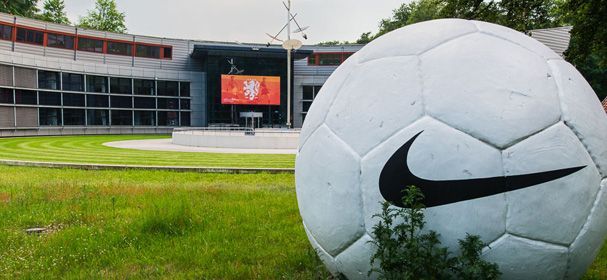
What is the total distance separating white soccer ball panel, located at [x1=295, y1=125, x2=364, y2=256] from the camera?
118 inches

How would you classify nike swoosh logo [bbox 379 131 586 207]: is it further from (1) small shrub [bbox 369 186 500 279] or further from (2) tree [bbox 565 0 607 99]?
(2) tree [bbox 565 0 607 99]

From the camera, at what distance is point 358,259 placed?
3.11 m

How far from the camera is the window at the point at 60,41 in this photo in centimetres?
4872

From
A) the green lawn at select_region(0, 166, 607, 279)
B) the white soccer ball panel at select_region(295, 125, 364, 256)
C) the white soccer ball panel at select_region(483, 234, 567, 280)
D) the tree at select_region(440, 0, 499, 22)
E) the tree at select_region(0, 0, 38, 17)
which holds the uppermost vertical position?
the tree at select_region(0, 0, 38, 17)

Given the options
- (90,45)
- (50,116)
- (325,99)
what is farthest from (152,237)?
(90,45)

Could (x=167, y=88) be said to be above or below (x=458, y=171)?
above

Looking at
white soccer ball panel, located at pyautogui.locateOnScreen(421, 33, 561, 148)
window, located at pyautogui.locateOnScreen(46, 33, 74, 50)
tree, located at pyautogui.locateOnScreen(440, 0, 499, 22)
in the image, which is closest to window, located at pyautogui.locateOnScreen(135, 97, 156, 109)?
window, located at pyautogui.locateOnScreen(46, 33, 74, 50)

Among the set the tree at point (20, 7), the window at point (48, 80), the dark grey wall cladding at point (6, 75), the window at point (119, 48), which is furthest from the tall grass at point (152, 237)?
the tree at point (20, 7)

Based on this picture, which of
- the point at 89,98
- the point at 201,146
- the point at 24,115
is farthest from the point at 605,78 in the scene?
the point at 24,115

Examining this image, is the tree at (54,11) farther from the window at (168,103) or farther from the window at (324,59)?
the window at (324,59)

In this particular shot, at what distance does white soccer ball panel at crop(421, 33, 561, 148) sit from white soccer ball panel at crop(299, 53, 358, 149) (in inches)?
26.4

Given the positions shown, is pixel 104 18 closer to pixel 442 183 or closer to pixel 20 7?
pixel 20 7

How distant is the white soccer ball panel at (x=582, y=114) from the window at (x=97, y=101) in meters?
55.1

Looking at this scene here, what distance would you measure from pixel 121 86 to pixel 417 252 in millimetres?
56609
